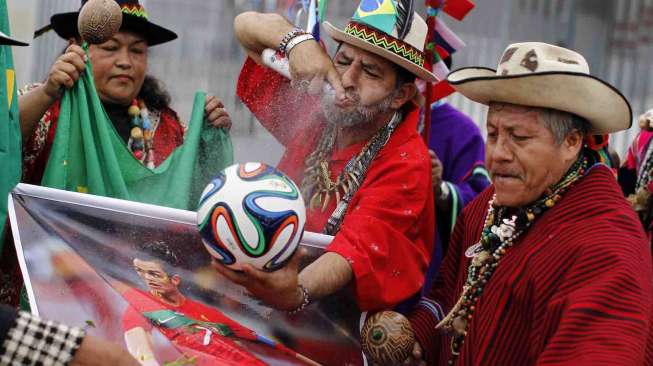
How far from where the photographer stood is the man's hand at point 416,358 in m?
4.51

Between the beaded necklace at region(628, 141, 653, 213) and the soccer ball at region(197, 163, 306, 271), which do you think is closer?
the soccer ball at region(197, 163, 306, 271)

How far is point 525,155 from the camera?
13.5 ft

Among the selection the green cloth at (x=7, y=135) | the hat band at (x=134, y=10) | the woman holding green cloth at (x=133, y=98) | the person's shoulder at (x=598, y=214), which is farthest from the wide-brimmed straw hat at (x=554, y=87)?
the hat band at (x=134, y=10)

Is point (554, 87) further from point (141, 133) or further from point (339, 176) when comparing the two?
point (141, 133)

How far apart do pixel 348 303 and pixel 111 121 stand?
1.55 metres

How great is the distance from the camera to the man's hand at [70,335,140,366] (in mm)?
3238

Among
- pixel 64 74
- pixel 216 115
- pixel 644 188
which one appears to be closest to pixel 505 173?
pixel 216 115

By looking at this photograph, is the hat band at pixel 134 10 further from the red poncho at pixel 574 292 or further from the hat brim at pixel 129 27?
the red poncho at pixel 574 292

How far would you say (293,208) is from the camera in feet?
13.5

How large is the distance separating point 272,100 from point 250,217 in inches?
58.8

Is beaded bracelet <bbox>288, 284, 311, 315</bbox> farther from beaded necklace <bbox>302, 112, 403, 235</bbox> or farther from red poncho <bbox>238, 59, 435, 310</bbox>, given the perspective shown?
beaded necklace <bbox>302, 112, 403, 235</bbox>

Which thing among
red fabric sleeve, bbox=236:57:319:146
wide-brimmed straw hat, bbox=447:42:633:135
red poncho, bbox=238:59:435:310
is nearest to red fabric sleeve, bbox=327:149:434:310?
red poncho, bbox=238:59:435:310

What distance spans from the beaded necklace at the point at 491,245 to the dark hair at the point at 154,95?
1984 mm

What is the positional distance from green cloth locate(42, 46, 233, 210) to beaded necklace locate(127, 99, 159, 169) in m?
0.26
